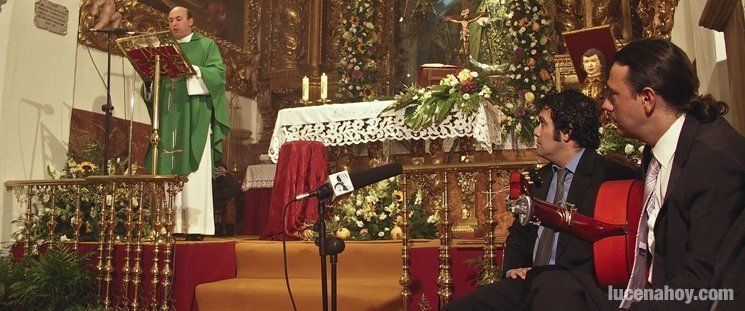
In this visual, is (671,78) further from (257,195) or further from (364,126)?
(257,195)

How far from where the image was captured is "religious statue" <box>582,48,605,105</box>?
5.57 metres

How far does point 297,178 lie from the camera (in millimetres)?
6633

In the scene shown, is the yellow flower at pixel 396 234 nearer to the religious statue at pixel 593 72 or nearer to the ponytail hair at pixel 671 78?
the religious statue at pixel 593 72

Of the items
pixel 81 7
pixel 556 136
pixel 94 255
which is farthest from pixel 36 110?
→ pixel 556 136

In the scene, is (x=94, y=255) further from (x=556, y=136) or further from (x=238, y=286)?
(x=556, y=136)

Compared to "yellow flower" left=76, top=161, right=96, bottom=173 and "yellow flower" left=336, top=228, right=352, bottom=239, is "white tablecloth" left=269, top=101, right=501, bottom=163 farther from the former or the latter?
"yellow flower" left=76, top=161, right=96, bottom=173

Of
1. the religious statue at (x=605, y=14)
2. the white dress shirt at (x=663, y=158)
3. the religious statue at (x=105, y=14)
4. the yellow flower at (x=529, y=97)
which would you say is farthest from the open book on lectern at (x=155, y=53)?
the religious statue at (x=605, y=14)

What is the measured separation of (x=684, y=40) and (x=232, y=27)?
6847 millimetres

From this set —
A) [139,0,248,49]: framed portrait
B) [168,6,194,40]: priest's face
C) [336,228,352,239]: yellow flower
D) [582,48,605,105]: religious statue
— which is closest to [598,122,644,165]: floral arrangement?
[582,48,605,105]: religious statue

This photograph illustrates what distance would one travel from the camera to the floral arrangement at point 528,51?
8320 millimetres

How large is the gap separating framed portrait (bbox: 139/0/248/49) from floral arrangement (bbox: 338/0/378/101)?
1.73 meters

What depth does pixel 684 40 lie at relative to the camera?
6332 mm

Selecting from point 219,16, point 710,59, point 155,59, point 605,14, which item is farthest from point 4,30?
point 605,14

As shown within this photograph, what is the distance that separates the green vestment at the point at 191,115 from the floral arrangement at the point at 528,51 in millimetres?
3523
